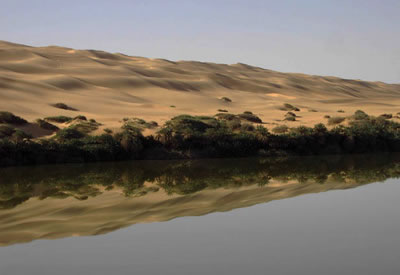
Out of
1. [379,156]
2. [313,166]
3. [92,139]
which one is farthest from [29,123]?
[379,156]

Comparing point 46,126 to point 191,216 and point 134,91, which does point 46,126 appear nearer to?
point 191,216

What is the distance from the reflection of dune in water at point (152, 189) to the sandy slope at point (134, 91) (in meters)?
8.92

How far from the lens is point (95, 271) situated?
9047 millimetres

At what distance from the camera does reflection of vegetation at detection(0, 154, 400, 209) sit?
17.8m

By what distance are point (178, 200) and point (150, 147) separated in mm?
10775

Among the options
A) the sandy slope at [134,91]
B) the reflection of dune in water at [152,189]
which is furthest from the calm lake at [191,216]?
the sandy slope at [134,91]

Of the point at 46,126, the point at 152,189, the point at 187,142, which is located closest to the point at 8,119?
the point at 46,126

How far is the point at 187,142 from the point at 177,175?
19.3 feet

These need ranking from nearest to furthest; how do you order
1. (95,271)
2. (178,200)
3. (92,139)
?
(95,271) → (178,200) → (92,139)

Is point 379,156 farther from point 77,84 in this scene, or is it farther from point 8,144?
point 77,84

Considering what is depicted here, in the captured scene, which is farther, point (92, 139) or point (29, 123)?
point (29, 123)

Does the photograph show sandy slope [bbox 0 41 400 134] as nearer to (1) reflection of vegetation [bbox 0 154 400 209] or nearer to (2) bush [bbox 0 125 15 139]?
(2) bush [bbox 0 125 15 139]

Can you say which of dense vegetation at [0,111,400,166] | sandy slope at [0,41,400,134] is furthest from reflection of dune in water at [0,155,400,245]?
sandy slope at [0,41,400,134]

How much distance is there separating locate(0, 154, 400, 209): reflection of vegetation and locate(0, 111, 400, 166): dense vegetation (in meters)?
1.23
